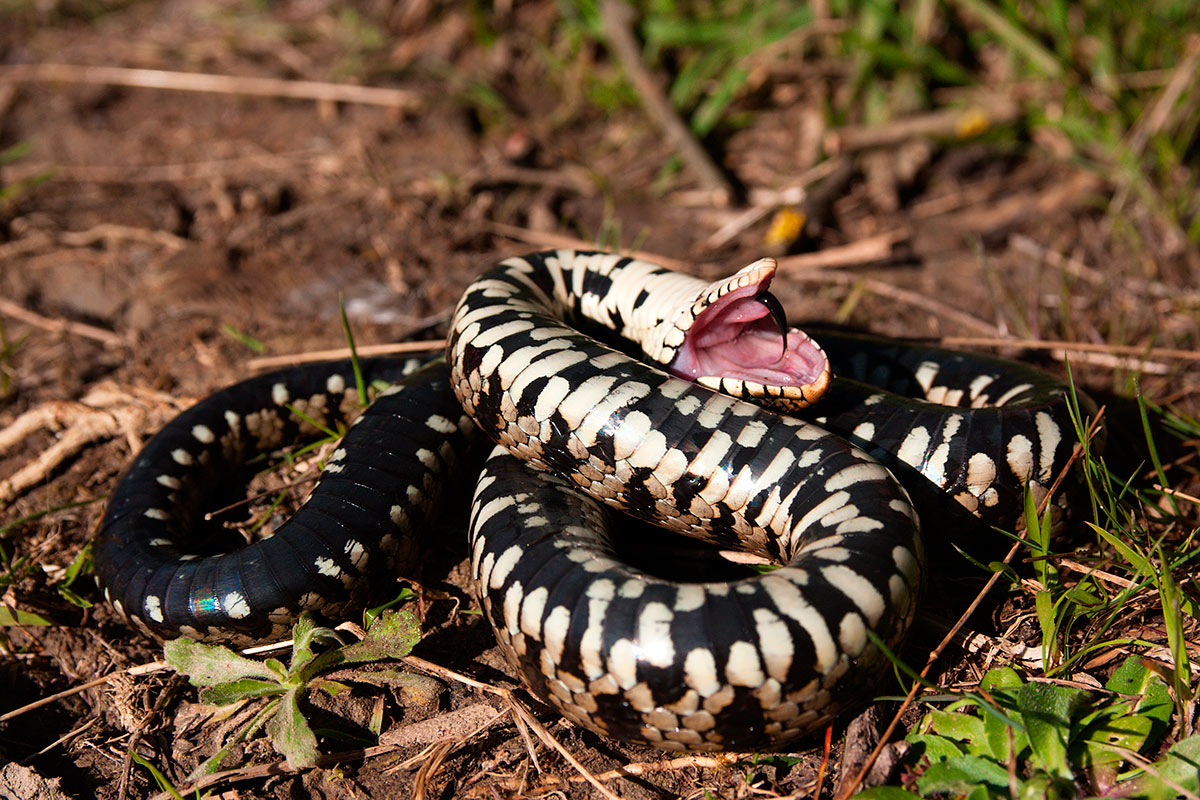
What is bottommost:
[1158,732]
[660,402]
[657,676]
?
[1158,732]

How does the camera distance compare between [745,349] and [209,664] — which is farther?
[745,349]

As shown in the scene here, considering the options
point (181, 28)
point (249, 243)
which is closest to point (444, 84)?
point (249, 243)

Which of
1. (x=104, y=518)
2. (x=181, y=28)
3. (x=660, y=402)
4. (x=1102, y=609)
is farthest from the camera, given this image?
(x=181, y=28)

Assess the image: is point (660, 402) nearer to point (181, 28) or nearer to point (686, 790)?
point (686, 790)

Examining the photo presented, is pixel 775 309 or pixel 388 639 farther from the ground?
pixel 775 309

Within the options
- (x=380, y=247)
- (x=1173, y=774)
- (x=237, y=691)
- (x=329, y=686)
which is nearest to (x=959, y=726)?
(x=1173, y=774)

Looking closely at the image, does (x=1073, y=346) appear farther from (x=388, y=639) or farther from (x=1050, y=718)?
(x=388, y=639)
